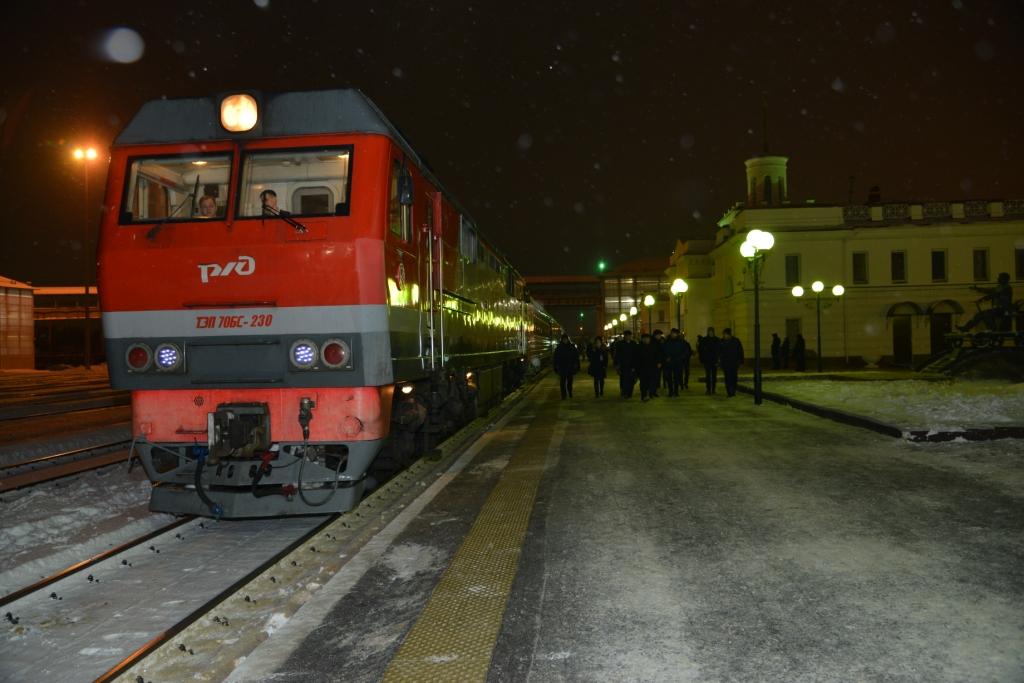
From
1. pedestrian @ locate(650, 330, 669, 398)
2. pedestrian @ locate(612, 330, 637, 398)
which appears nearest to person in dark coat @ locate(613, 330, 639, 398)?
pedestrian @ locate(612, 330, 637, 398)

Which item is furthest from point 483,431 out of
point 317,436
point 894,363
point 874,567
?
point 894,363

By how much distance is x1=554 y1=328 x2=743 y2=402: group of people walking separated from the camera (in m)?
20.3

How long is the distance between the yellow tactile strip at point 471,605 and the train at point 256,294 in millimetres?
1315

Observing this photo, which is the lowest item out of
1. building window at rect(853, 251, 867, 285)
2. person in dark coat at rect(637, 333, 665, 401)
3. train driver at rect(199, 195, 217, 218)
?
person in dark coat at rect(637, 333, 665, 401)

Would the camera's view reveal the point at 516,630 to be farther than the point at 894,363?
No

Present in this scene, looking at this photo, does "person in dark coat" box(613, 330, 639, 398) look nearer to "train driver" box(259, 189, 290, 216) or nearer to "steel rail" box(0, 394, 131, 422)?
"steel rail" box(0, 394, 131, 422)

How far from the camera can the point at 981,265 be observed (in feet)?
147

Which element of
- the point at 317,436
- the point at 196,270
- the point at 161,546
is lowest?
the point at 161,546

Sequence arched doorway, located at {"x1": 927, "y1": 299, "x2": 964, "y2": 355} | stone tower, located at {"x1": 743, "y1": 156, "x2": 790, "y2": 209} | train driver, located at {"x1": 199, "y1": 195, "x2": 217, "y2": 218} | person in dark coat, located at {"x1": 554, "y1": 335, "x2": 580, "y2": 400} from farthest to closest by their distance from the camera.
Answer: stone tower, located at {"x1": 743, "y1": 156, "x2": 790, "y2": 209}
arched doorway, located at {"x1": 927, "y1": 299, "x2": 964, "y2": 355}
person in dark coat, located at {"x1": 554, "y1": 335, "x2": 580, "y2": 400}
train driver, located at {"x1": 199, "y1": 195, "x2": 217, "y2": 218}

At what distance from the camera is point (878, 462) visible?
9688 mm

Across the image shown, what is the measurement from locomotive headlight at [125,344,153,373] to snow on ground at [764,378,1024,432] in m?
9.48

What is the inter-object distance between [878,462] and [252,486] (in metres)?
6.83

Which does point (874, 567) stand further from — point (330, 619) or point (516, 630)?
point (330, 619)

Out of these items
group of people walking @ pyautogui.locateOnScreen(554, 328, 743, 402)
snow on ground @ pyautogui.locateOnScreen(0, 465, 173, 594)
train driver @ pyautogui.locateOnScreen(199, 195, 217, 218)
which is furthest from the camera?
group of people walking @ pyautogui.locateOnScreen(554, 328, 743, 402)
